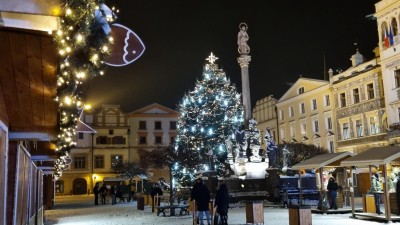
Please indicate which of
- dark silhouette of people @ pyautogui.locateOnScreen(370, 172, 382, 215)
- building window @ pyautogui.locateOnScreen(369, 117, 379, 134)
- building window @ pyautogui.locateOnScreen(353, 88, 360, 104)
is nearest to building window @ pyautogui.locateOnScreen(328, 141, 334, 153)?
building window @ pyautogui.locateOnScreen(353, 88, 360, 104)

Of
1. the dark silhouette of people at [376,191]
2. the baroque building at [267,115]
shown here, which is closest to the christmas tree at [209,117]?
the baroque building at [267,115]

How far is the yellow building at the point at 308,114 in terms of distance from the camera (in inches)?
2184

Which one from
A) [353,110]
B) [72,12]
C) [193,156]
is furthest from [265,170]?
[72,12]

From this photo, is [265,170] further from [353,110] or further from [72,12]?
[72,12]

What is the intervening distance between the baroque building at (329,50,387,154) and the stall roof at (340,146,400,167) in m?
26.7

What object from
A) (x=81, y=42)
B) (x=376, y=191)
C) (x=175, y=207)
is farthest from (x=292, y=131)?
(x=81, y=42)

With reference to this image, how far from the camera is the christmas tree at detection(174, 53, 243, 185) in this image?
159ft

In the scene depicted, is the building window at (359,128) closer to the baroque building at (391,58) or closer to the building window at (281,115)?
the baroque building at (391,58)

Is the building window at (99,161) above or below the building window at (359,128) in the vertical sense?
below

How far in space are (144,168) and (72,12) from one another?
64.1 m

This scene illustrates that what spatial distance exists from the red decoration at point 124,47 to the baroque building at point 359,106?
136 feet

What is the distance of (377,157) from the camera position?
17.3 metres

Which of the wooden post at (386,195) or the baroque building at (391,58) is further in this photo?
the baroque building at (391,58)

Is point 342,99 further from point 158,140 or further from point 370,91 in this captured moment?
point 158,140
